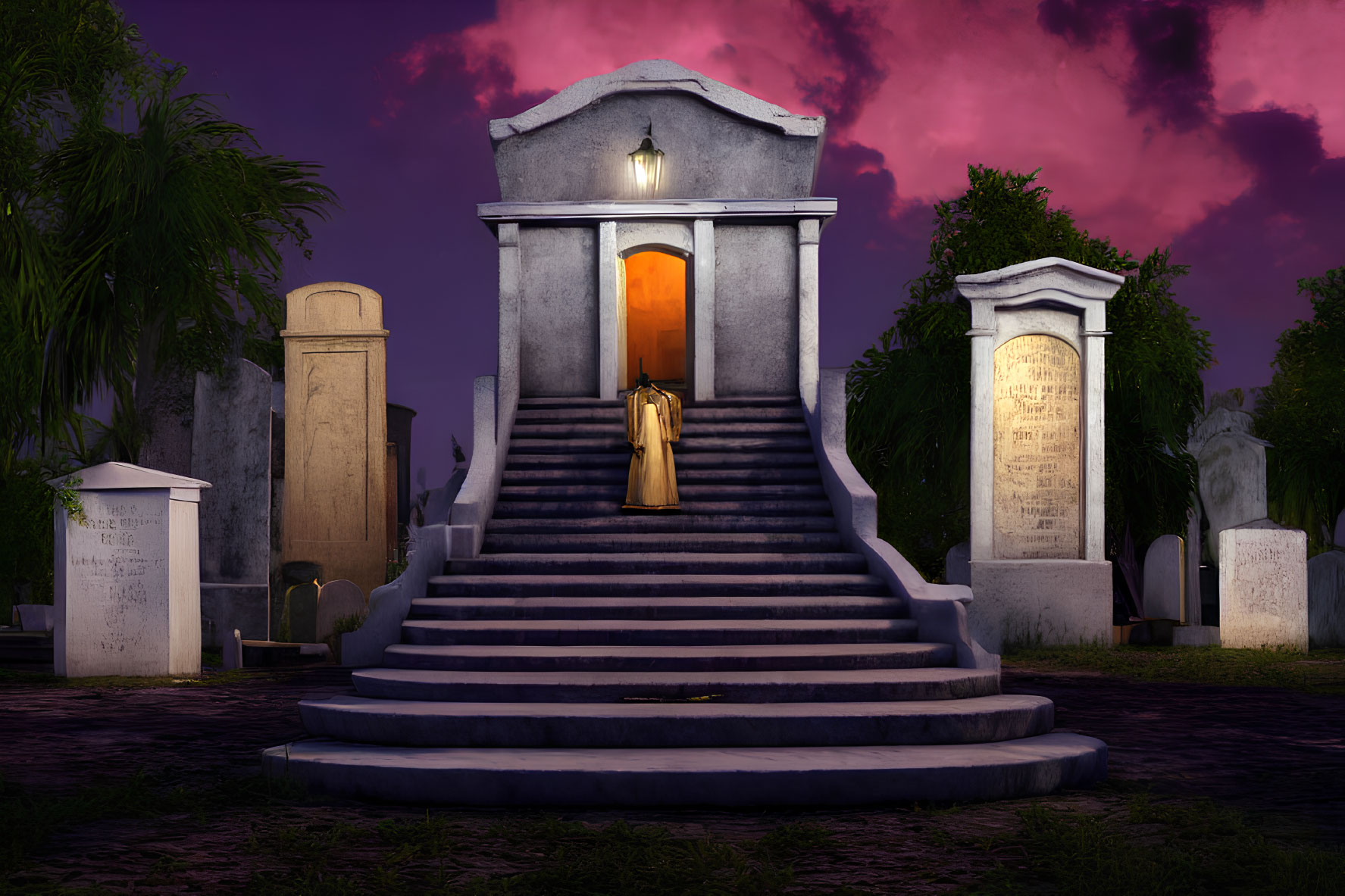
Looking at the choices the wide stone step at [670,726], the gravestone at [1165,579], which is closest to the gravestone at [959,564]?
the gravestone at [1165,579]

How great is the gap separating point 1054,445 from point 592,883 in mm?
11473

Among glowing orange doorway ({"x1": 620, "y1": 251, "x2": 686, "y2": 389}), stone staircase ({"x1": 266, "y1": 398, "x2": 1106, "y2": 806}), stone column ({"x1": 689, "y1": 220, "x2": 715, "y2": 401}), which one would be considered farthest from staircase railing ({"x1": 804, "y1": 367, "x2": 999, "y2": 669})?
glowing orange doorway ({"x1": 620, "y1": 251, "x2": 686, "y2": 389})

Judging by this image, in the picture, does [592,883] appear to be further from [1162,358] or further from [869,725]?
[1162,358]

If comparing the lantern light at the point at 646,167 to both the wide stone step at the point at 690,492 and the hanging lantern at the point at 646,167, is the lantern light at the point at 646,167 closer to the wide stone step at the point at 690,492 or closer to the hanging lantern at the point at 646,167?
the hanging lantern at the point at 646,167

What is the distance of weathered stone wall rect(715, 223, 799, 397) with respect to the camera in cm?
1568

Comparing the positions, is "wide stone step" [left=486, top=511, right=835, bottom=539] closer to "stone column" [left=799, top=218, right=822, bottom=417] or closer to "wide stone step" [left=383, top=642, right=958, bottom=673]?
"wide stone step" [left=383, top=642, right=958, bottom=673]

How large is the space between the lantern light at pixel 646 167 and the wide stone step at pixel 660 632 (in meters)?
7.88

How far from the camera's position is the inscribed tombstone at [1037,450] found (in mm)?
15195

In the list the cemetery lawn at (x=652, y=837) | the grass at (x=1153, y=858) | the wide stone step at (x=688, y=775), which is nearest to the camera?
the grass at (x=1153, y=858)

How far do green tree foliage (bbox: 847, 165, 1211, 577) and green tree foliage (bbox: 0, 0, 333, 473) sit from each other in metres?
11.7

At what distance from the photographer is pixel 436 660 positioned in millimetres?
8828

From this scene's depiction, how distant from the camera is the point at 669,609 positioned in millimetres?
9750

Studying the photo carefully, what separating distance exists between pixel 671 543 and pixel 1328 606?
9.56 metres

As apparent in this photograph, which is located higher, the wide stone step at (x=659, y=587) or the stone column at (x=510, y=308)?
the stone column at (x=510, y=308)
